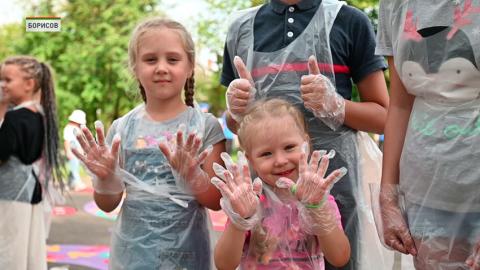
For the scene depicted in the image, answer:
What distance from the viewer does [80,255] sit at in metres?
5.02

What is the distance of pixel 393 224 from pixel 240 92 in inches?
23.0

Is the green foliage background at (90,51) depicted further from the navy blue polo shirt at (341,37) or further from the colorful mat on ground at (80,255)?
the navy blue polo shirt at (341,37)

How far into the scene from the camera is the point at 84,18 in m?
11.8

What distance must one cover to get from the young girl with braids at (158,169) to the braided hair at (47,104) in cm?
165

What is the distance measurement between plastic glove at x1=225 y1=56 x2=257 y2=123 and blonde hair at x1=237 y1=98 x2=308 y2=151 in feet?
0.14

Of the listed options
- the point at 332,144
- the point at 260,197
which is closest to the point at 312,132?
the point at 332,144

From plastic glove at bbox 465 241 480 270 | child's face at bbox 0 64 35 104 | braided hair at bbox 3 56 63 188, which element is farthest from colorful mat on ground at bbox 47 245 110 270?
plastic glove at bbox 465 241 480 270

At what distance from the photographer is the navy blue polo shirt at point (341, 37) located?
177 cm

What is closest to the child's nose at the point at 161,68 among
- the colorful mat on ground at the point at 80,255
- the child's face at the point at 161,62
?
the child's face at the point at 161,62

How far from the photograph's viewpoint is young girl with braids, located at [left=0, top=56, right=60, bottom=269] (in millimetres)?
3209

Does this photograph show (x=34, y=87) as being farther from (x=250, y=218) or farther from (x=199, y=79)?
(x=250, y=218)

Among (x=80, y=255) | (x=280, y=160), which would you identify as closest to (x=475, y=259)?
(x=280, y=160)

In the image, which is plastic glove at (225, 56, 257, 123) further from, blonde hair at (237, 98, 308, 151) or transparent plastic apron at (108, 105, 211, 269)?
transparent plastic apron at (108, 105, 211, 269)

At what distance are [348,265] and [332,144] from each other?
1.23 feet
